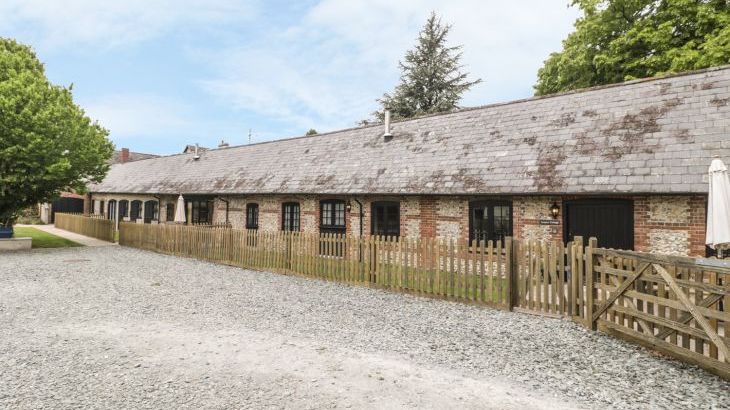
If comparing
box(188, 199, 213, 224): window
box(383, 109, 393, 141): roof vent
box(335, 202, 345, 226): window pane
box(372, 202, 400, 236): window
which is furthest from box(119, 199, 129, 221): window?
box(372, 202, 400, 236): window

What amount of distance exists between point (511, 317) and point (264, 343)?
4.65m

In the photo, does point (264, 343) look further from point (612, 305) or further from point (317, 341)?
point (612, 305)

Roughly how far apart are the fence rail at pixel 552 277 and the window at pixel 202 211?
856 cm

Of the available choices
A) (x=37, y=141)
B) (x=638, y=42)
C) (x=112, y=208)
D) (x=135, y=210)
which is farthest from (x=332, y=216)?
(x=112, y=208)

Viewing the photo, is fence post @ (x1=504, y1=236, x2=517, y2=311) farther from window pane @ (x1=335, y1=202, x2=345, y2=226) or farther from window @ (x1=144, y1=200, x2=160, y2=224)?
window @ (x1=144, y1=200, x2=160, y2=224)

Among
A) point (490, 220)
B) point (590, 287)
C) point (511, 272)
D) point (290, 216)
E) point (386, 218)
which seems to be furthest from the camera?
point (290, 216)

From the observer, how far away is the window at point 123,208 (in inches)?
1163

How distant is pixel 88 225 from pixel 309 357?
Result: 25968mm

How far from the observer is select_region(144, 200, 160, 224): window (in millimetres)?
26188

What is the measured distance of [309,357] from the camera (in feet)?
18.1

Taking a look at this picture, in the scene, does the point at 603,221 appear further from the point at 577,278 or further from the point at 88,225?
the point at 88,225

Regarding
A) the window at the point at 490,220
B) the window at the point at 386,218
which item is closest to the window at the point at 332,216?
the window at the point at 386,218

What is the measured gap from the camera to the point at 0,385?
15.2ft

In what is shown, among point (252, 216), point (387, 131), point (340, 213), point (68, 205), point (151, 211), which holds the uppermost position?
point (387, 131)
